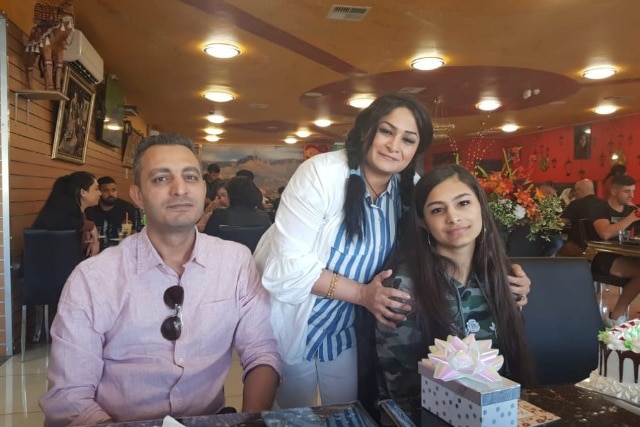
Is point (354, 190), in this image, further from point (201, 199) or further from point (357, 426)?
point (357, 426)

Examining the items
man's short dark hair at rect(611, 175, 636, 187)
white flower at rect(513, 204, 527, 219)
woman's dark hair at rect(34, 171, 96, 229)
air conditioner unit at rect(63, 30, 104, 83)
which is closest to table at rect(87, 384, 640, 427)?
white flower at rect(513, 204, 527, 219)

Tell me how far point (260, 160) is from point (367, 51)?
11.4 meters

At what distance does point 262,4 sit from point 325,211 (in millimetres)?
2930

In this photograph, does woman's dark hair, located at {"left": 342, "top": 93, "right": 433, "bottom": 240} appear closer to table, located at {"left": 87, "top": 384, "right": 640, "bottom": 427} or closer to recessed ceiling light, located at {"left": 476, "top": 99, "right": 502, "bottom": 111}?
table, located at {"left": 87, "top": 384, "right": 640, "bottom": 427}

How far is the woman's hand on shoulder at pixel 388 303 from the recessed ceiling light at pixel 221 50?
4139 mm

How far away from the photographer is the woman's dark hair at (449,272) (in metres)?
1.45

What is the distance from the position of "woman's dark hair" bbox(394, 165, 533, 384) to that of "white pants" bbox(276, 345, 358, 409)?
435mm

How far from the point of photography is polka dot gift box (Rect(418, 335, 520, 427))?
89 centimetres

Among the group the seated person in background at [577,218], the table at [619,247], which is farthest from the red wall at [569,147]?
the table at [619,247]

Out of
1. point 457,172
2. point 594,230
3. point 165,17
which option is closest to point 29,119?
point 165,17

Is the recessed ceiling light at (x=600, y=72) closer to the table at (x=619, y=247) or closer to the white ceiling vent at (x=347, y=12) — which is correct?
the table at (x=619, y=247)

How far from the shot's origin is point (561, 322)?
69.0 inches

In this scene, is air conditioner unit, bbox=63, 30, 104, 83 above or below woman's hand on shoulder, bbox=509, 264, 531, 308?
above

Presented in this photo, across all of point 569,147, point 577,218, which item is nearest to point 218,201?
point 577,218
